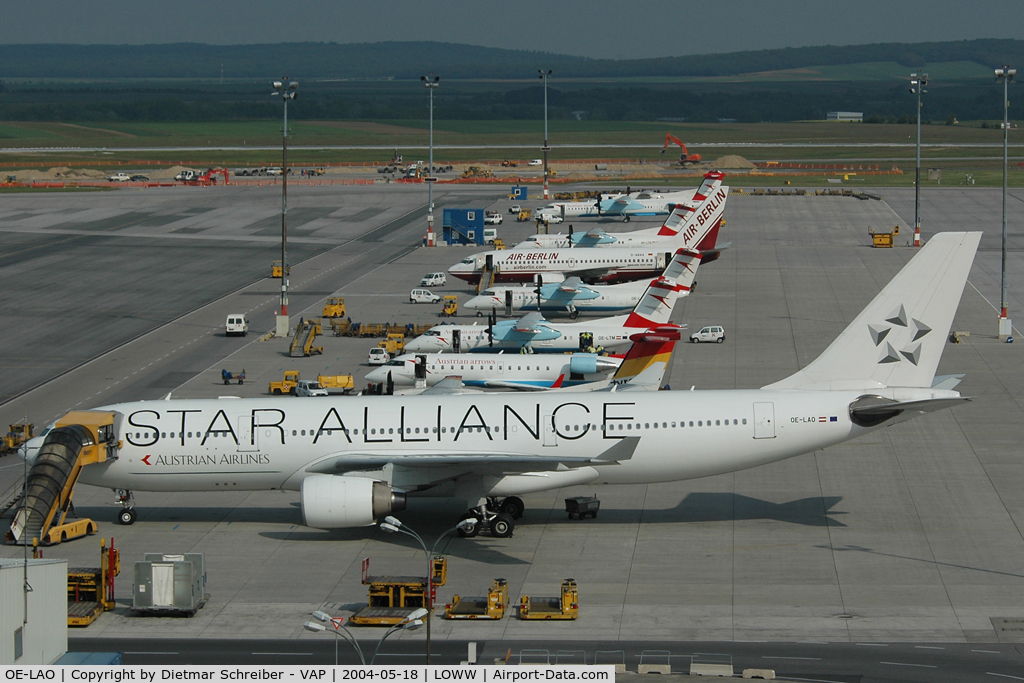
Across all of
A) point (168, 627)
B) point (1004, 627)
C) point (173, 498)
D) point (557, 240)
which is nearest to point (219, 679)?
point (168, 627)

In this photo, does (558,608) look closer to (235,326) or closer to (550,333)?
(550,333)

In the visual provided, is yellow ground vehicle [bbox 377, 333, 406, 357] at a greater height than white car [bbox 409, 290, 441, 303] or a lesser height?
lesser

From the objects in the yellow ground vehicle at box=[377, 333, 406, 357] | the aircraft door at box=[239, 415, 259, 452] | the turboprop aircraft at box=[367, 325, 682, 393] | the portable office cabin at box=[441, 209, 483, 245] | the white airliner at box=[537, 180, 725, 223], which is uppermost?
the white airliner at box=[537, 180, 725, 223]

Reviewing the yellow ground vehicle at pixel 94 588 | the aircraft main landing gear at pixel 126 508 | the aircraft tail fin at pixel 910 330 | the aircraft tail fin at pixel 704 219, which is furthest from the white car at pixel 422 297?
the yellow ground vehicle at pixel 94 588

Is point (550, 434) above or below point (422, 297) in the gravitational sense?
below

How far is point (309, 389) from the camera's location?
2594 inches

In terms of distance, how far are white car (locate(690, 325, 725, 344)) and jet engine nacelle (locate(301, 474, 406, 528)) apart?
1641 inches

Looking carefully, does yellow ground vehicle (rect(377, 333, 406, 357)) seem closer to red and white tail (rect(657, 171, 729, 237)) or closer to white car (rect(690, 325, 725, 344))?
white car (rect(690, 325, 725, 344))

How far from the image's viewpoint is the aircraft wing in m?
42.2

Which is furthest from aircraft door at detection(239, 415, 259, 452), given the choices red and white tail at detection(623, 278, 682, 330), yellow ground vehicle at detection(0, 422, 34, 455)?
red and white tail at detection(623, 278, 682, 330)

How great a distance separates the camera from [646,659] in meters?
34.1

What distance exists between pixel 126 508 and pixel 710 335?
145ft

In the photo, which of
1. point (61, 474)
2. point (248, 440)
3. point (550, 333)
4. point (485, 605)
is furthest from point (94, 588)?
point (550, 333)

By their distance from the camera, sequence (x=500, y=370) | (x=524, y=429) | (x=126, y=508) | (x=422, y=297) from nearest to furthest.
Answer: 1. (x=524, y=429)
2. (x=126, y=508)
3. (x=500, y=370)
4. (x=422, y=297)
